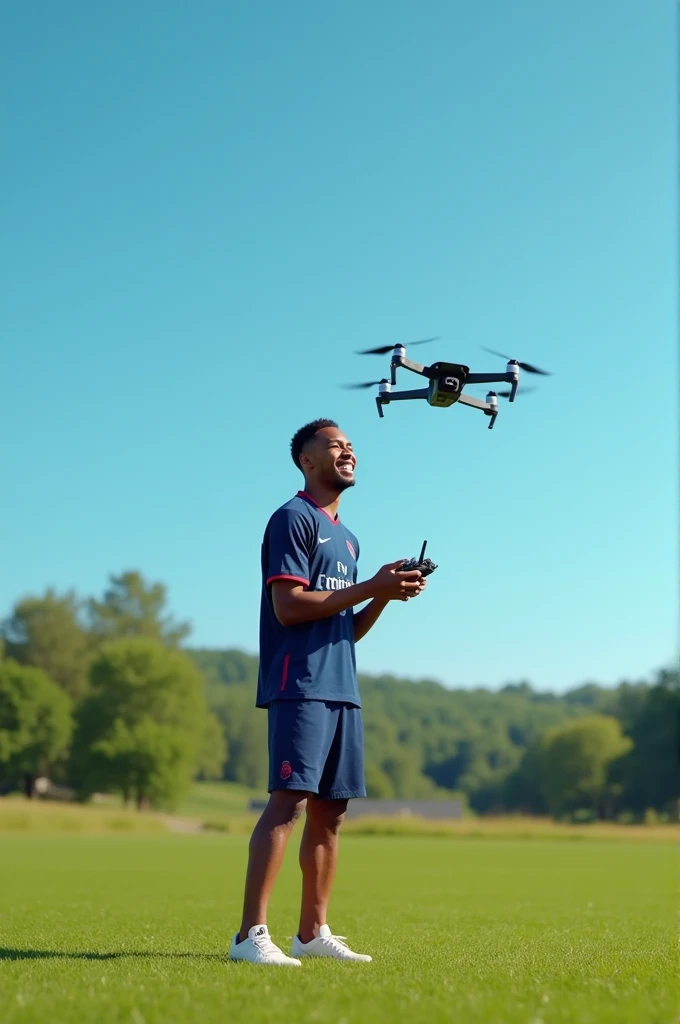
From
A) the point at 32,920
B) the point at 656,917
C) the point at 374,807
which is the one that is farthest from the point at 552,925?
the point at 374,807

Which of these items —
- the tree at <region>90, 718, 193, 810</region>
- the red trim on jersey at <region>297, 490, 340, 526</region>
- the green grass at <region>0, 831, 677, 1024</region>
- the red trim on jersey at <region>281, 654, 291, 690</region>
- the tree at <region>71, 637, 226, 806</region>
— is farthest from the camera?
the tree at <region>90, 718, 193, 810</region>

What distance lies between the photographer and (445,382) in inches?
179

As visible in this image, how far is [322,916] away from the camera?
517 centimetres

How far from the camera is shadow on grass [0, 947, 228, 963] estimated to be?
4867mm

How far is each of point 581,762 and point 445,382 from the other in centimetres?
10868

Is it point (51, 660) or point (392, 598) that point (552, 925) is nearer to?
point (392, 598)

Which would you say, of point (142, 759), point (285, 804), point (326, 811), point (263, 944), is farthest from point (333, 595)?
point (142, 759)

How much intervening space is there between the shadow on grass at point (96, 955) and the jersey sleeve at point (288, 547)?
1.80 m

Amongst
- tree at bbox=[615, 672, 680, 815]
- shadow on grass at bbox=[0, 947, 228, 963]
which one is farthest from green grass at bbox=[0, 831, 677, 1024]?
tree at bbox=[615, 672, 680, 815]

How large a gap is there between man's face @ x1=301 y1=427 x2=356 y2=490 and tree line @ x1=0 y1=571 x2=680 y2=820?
66342 millimetres

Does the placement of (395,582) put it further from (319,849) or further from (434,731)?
(434,731)

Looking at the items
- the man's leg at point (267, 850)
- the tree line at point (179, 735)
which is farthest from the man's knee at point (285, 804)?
the tree line at point (179, 735)

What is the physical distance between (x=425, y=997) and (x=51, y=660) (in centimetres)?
7844

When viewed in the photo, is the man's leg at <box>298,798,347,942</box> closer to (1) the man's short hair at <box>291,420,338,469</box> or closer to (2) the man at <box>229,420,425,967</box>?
(2) the man at <box>229,420,425,967</box>
